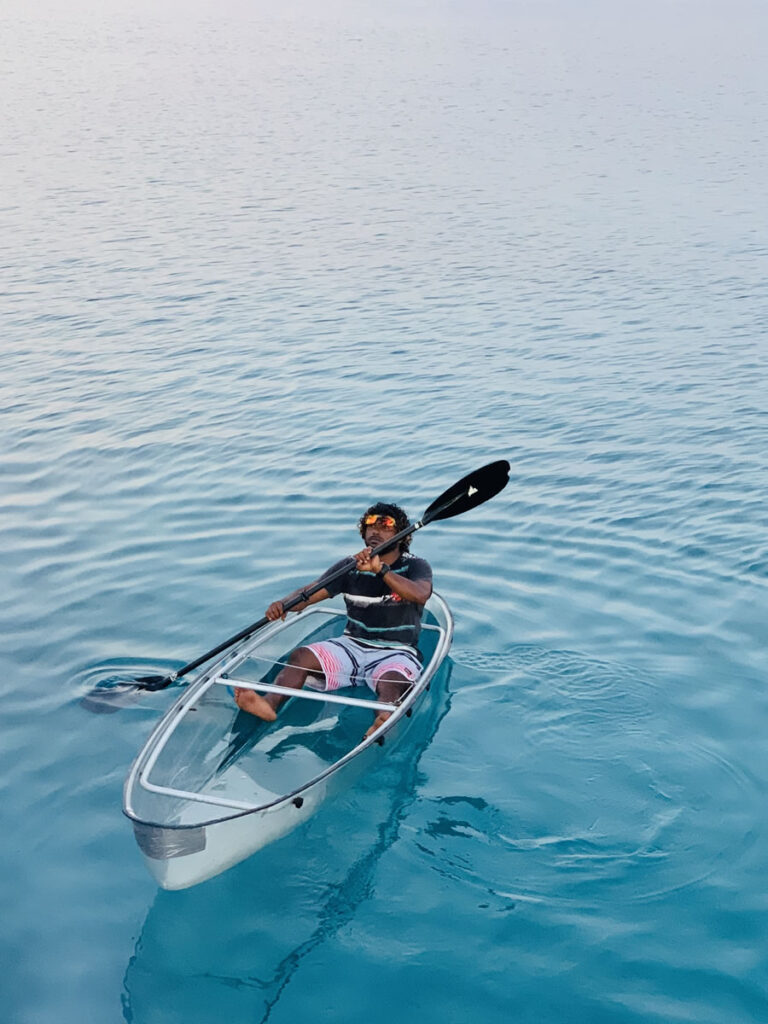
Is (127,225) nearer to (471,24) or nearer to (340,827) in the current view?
(340,827)

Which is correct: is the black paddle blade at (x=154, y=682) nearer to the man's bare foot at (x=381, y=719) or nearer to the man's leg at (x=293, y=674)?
the man's leg at (x=293, y=674)

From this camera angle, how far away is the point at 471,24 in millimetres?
66938

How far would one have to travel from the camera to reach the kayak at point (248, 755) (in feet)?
20.9

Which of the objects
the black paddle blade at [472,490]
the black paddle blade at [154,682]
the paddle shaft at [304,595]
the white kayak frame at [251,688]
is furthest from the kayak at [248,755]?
the black paddle blade at [472,490]

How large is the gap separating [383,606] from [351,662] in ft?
1.54

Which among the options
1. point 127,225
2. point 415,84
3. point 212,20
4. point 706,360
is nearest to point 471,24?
point 212,20

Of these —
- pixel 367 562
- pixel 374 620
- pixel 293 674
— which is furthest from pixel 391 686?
pixel 367 562

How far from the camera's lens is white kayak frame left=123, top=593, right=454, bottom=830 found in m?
6.52

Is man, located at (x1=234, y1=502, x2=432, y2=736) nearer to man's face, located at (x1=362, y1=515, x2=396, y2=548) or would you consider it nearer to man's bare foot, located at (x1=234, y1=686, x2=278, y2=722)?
man's face, located at (x1=362, y1=515, x2=396, y2=548)

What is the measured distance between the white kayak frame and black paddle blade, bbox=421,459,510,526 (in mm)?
712

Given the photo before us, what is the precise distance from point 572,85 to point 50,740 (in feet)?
138

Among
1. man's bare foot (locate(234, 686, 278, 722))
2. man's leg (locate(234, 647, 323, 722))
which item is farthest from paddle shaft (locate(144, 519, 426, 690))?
man's bare foot (locate(234, 686, 278, 722))

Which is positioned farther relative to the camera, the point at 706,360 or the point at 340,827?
the point at 706,360

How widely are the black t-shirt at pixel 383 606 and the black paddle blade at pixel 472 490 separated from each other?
77cm
